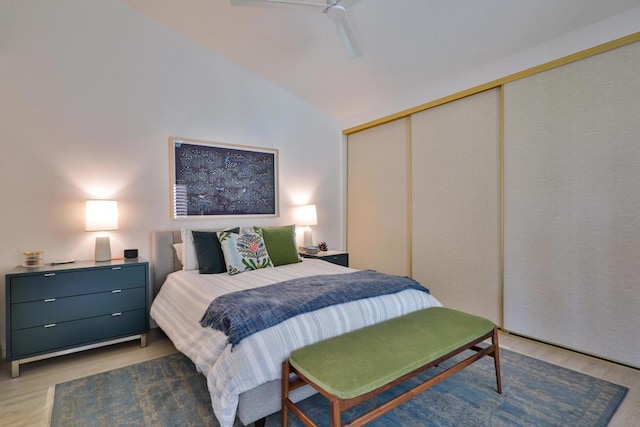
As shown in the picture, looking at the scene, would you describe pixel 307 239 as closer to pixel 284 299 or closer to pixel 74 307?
pixel 284 299

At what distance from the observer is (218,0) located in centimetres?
274

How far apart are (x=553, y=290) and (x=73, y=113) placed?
4411 mm

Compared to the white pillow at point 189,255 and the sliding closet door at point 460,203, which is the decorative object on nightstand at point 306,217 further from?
the white pillow at point 189,255

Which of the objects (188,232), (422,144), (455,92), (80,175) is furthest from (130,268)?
(455,92)

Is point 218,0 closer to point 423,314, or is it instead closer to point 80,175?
point 80,175

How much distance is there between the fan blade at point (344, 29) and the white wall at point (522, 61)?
1.33m

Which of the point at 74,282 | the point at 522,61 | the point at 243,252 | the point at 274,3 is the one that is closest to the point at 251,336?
the point at 243,252

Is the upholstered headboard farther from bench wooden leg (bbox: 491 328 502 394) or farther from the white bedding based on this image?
bench wooden leg (bbox: 491 328 502 394)

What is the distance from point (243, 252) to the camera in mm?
2873

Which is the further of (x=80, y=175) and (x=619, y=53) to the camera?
(x=80, y=175)

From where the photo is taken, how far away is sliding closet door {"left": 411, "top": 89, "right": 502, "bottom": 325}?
10.0ft

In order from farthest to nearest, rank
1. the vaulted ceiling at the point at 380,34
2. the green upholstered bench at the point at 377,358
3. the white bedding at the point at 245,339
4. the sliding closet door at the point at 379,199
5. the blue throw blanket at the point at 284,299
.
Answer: the sliding closet door at the point at 379,199
the vaulted ceiling at the point at 380,34
the blue throw blanket at the point at 284,299
the white bedding at the point at 245,339
the green upholstered bench at the point at 377,358

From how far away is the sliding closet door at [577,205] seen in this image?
2.29 m

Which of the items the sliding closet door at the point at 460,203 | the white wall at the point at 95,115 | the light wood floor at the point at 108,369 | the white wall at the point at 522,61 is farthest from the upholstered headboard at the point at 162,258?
the white wall at the point at 522,61
